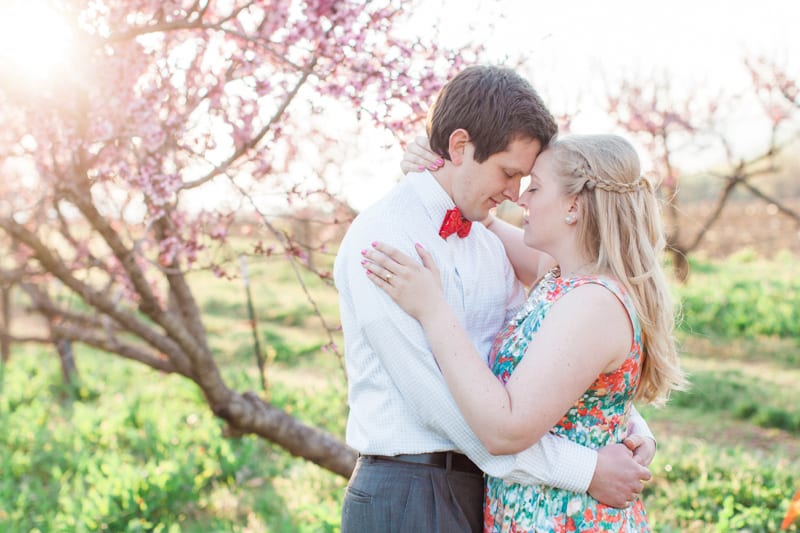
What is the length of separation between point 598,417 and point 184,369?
2.75 m

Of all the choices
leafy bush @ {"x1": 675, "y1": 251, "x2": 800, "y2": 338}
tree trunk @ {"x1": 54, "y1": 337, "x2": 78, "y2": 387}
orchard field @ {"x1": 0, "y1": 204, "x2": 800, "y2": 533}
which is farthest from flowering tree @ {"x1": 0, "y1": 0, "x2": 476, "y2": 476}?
leafy bush @ {"x1": 675, "y1": 251, "x2": 800, "y2": 338}

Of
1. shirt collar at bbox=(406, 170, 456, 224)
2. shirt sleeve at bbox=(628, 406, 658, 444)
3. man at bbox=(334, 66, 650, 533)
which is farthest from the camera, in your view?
shirt sleeve at bbox=(628, 406, 658, 444)

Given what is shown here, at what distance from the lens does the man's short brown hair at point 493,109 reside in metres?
2.12

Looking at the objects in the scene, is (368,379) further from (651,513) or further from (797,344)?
(797,344)

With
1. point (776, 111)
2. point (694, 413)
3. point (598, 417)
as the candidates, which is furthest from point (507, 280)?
point (776, 111)

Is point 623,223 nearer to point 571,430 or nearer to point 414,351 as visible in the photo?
point 571,430

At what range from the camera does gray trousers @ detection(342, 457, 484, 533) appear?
2.04 metres

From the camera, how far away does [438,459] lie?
2096 mm

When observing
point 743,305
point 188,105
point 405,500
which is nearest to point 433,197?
point 405,500

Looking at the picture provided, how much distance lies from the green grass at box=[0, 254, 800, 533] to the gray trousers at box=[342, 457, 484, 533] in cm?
194

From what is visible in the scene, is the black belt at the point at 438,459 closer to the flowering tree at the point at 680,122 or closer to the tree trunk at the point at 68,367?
the tree trunk at the point at 68,367

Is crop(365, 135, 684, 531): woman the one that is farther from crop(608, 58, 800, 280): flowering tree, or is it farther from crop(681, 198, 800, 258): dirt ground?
crop(681, 198, 800, 258): dirt ground

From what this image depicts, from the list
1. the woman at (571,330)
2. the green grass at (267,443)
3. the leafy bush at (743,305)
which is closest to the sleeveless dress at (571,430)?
the woman at (571,330)

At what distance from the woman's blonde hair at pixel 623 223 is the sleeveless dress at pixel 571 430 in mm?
Result: 72
